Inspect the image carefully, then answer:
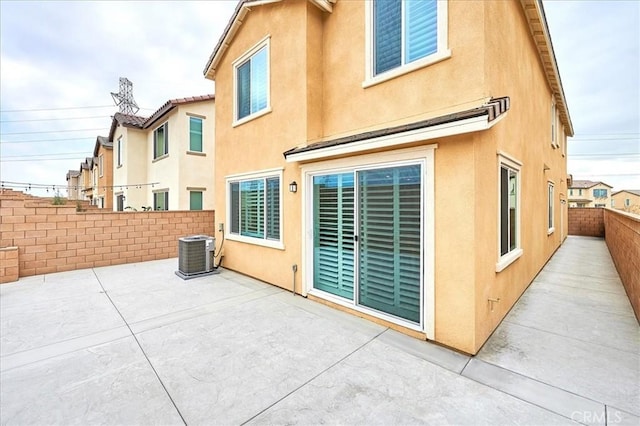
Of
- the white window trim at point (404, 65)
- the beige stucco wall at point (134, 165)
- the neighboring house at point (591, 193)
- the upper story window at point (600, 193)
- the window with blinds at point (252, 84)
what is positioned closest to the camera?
the white window trim at point (404, 65)

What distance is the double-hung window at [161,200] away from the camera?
14413 millimetres

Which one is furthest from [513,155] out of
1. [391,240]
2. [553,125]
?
[553,125]

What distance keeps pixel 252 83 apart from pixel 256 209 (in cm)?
360

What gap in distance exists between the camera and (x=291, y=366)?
11.4 ft

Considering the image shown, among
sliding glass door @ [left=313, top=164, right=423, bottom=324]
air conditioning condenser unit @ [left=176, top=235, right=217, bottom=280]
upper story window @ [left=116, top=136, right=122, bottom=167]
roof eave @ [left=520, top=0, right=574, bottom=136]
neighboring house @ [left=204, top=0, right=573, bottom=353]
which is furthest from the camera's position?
upper story window @ [left=116, top=136, right=122, bottom=167]

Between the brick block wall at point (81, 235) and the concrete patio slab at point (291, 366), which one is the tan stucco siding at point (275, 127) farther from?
the brick block wall at point (81, 235)

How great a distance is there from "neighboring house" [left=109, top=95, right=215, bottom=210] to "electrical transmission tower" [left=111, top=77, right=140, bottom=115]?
716 inches

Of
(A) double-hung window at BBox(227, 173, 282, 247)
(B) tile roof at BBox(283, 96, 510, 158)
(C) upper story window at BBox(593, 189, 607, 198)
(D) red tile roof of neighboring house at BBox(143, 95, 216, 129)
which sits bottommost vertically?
(A) double-hung window at BBox(227, 173, 282, 247)

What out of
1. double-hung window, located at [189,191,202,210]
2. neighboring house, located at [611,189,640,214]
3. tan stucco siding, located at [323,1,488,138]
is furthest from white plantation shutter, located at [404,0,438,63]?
neighboring house, located at [611,189,640,214]

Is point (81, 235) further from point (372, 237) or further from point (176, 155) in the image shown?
point (372, 237)

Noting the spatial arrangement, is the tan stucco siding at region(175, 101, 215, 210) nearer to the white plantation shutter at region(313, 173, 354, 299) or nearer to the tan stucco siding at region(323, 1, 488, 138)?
the tan stucco siding at region(323, 1, 488, 138)

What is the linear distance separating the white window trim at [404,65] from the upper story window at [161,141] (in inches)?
488

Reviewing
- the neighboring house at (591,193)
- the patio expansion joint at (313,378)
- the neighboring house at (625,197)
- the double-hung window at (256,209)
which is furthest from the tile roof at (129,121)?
the neighboring house at (625,197)

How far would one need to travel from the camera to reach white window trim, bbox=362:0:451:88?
422 centimetres
